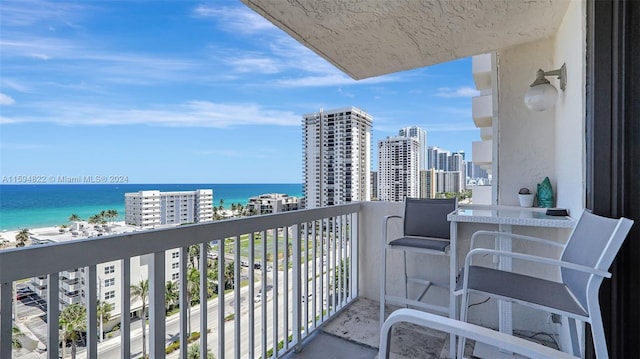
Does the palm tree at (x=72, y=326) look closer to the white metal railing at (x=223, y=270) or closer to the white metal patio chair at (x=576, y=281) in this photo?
the white metal railing at (x=223, y=270)

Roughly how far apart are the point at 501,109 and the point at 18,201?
10.4m

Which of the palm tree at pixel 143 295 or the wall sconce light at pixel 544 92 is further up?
the wall sconce light at pixel 544 92

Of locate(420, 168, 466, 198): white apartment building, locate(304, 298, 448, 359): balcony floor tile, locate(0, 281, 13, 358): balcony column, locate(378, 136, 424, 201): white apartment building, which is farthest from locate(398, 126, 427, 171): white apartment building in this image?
locate(0, 281, 13, 358): balcony column

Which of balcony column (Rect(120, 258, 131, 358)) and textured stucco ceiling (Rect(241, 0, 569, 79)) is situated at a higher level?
textured stucco ceiling (Rect(241, 0, 569, 79))

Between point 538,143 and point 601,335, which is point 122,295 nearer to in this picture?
point 601,335

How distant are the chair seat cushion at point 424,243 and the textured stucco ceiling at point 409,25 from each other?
1.61m

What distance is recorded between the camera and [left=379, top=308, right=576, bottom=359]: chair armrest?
0.71m

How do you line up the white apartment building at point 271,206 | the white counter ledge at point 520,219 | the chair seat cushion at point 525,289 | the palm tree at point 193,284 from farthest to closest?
the white apartment building at point 271,206 < the white counter ledge at point 520,219 < the palm tree at point 193,284 < the chair seat cushion at point 525,289

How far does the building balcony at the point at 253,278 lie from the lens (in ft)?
3.43

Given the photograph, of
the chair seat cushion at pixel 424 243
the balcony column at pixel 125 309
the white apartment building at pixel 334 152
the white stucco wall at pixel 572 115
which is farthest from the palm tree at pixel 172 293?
the white apartment building at pixel 334 152

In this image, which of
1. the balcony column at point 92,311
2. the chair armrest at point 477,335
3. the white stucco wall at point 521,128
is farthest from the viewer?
the white stucco wall at point 521,128

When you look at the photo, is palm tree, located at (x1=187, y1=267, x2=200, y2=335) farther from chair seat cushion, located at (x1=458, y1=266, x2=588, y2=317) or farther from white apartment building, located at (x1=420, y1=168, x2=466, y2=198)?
white apartment building, located at (x1=420, y1=168, x2=466, y2=198)

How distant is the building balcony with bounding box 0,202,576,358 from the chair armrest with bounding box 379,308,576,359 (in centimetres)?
100

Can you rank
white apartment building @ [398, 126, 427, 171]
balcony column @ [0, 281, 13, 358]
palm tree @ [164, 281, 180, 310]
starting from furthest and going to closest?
white apartment building @ [398, 126, 427, 171] < palm tree @ [164, 281, 180, 310] < balcony column @ [0, 281, 13, 358]
